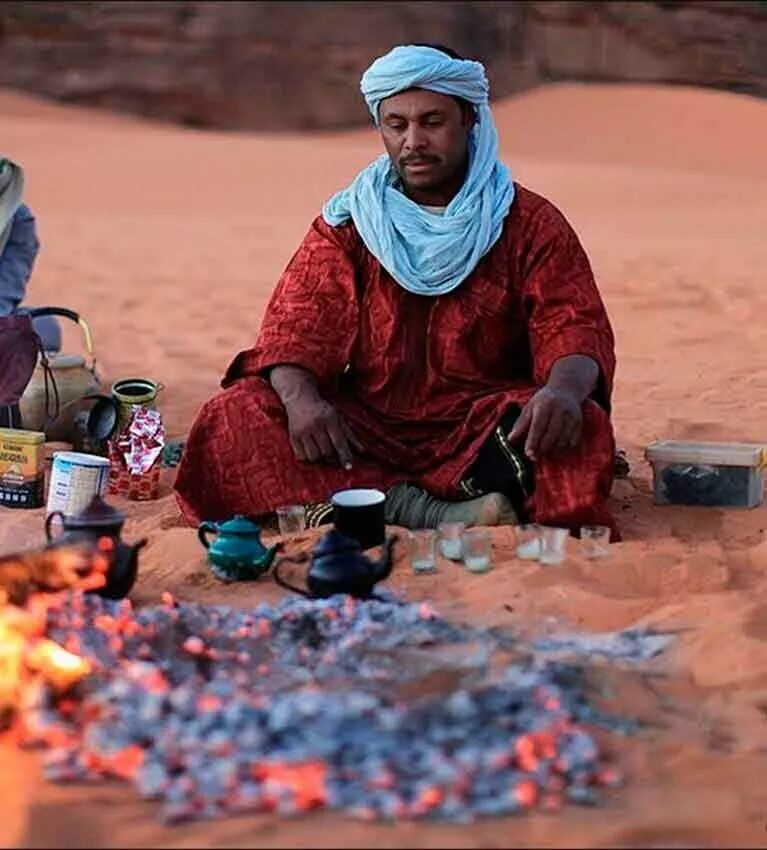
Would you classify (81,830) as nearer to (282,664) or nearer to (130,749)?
(130,749)

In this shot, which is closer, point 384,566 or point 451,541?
point 384,566

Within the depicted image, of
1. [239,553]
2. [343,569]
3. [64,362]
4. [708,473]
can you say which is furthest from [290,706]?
[64,362]

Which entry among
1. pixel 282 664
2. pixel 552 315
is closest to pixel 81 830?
pixel 282 664

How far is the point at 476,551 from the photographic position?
16.8ft

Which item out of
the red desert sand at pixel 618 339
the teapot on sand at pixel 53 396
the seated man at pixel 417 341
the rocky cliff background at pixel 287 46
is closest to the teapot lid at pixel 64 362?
the teapot on sand at pixel 53 396

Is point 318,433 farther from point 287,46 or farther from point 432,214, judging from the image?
point 287,46

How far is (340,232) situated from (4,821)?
278 cm

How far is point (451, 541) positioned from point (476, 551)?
0.37 ft

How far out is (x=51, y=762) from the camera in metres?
3.70

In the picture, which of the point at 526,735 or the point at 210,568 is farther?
the point at 210,568

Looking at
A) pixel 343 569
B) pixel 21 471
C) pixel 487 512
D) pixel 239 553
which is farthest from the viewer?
pixel 21 471

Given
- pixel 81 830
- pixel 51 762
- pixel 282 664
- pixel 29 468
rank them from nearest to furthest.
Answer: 1. pixel 81 830
2. pixel 51 762
3. pixel 282 664
4. pixel 29 468

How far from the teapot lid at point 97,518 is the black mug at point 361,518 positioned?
0.68m

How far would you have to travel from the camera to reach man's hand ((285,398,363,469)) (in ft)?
18.0
